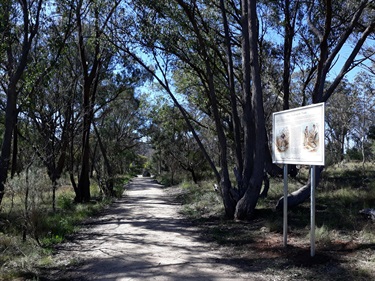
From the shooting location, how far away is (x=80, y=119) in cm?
2184

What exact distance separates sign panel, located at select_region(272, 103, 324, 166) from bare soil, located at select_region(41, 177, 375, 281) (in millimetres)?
1890

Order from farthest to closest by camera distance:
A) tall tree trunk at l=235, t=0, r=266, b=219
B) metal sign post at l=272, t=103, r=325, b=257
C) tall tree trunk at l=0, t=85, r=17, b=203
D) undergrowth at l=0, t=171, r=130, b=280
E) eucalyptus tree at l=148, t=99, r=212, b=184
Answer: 1. eucalyptus tree at l=148, t=99, r=212, b=184
2. tall tree trunk at l=0, t=85, r=17, b=203
3. tall tree trunk at l=235, t=0, r=266, b=219
4. undergrowth at l=0, t=171, r=130, b=280
5. metal sign post at l=272, t=103, r=325, b=257

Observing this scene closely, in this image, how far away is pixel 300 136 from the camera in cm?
776

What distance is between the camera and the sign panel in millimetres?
7109

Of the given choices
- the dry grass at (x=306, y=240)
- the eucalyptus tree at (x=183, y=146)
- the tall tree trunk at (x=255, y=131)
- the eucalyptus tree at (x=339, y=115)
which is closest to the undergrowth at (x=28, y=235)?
the dry grass at (x=306, y=240)

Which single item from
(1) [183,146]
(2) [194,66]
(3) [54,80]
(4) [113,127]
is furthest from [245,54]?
(4) [113,127]

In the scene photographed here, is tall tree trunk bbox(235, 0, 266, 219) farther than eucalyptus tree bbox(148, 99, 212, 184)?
→ No

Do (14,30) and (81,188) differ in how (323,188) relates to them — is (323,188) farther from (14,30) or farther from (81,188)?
(14,30)

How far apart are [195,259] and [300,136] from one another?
3.37 meters

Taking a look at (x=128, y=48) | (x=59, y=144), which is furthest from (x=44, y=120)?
(x=128, y=48)

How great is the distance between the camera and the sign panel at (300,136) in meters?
7.11

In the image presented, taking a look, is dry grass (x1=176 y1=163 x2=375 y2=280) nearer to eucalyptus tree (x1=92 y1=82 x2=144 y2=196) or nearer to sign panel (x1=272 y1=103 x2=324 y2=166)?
sign panel (x1=272 y1=103 x2=324 y2=166)

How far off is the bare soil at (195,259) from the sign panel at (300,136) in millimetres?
1890

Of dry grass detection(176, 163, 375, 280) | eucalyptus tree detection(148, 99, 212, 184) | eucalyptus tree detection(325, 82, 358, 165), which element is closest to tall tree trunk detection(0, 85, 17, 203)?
dry grass detection(176, 163, 375, 280)
